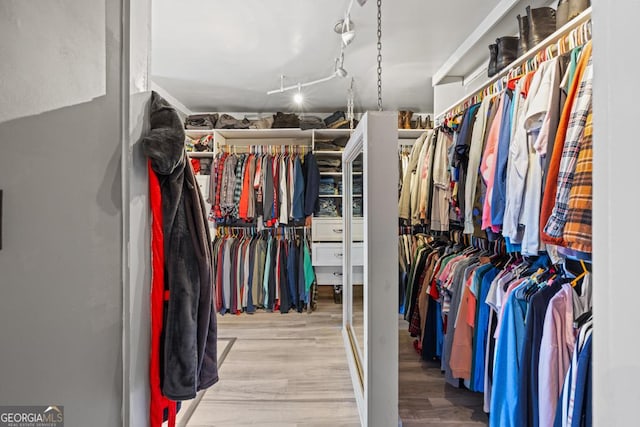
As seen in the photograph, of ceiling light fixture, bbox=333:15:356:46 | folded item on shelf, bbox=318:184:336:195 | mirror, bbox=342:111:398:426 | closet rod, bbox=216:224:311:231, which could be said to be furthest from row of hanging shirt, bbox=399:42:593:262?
closet rod, bbox=216:224:311:231

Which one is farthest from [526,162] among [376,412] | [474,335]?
[376,412]

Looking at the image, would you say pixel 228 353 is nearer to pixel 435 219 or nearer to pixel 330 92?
pixel 435 219

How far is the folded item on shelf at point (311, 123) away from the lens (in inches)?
134

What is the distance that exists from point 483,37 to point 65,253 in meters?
2.71

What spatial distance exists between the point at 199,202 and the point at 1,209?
479mm

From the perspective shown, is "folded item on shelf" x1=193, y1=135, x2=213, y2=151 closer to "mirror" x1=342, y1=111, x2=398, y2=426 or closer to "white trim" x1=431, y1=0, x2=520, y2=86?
"white trim" x1=431, y1=0, x2=520, y2=86

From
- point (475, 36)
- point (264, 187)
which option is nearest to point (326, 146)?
point (264, 187)

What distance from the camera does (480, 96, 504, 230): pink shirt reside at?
138 cm

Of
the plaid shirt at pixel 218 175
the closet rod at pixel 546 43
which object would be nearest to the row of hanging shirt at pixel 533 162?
the closet rod at pixel 546 43

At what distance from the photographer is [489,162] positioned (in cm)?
142

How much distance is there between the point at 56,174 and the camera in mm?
782

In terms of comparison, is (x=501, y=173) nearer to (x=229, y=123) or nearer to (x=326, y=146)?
(x=326, y=146)

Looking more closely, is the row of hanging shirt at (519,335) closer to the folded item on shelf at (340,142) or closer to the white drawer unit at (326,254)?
the white drawer unit at (326,254)

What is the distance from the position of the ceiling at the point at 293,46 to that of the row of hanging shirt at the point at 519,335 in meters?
1.70
